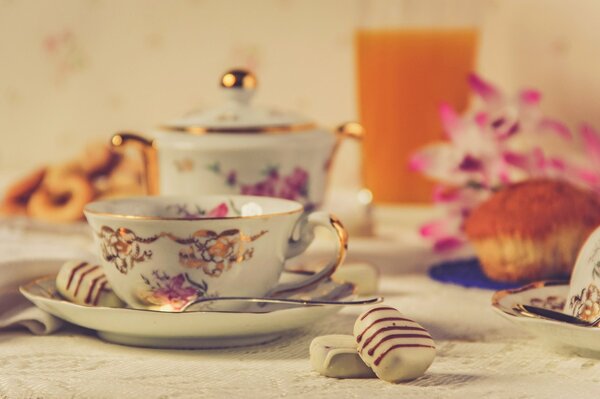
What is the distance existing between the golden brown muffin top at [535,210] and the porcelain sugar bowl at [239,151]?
17 cm

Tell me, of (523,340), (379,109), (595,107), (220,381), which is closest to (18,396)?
(220,381)

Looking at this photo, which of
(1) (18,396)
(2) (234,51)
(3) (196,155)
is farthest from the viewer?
(2) (234,51)

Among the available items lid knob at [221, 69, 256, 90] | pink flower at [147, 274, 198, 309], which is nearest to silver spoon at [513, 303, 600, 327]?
pink flower at [147, 274, 198, 309]

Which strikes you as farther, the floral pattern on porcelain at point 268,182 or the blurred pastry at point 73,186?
the blurred pastry at point 73,186

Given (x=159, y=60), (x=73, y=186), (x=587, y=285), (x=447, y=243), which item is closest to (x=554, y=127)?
(x=447, y=243)

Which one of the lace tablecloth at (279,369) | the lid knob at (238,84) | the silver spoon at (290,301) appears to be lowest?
the lace tablecloth at (279,369)

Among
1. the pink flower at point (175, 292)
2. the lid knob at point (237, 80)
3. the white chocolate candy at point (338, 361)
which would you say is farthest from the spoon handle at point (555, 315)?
the lid knob at point (237, 80)

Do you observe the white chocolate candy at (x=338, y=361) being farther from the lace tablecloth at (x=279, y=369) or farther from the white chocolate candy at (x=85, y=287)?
the white chocolate candy at (x=85, y=287)

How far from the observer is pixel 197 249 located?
63 centimetres

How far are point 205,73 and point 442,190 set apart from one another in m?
0.74

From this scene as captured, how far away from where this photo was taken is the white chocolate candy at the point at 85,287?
2.20 ft

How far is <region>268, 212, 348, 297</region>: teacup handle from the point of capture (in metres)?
0.68

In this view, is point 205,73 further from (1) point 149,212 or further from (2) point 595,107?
(1) point 149,212

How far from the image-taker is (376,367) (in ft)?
1.76
